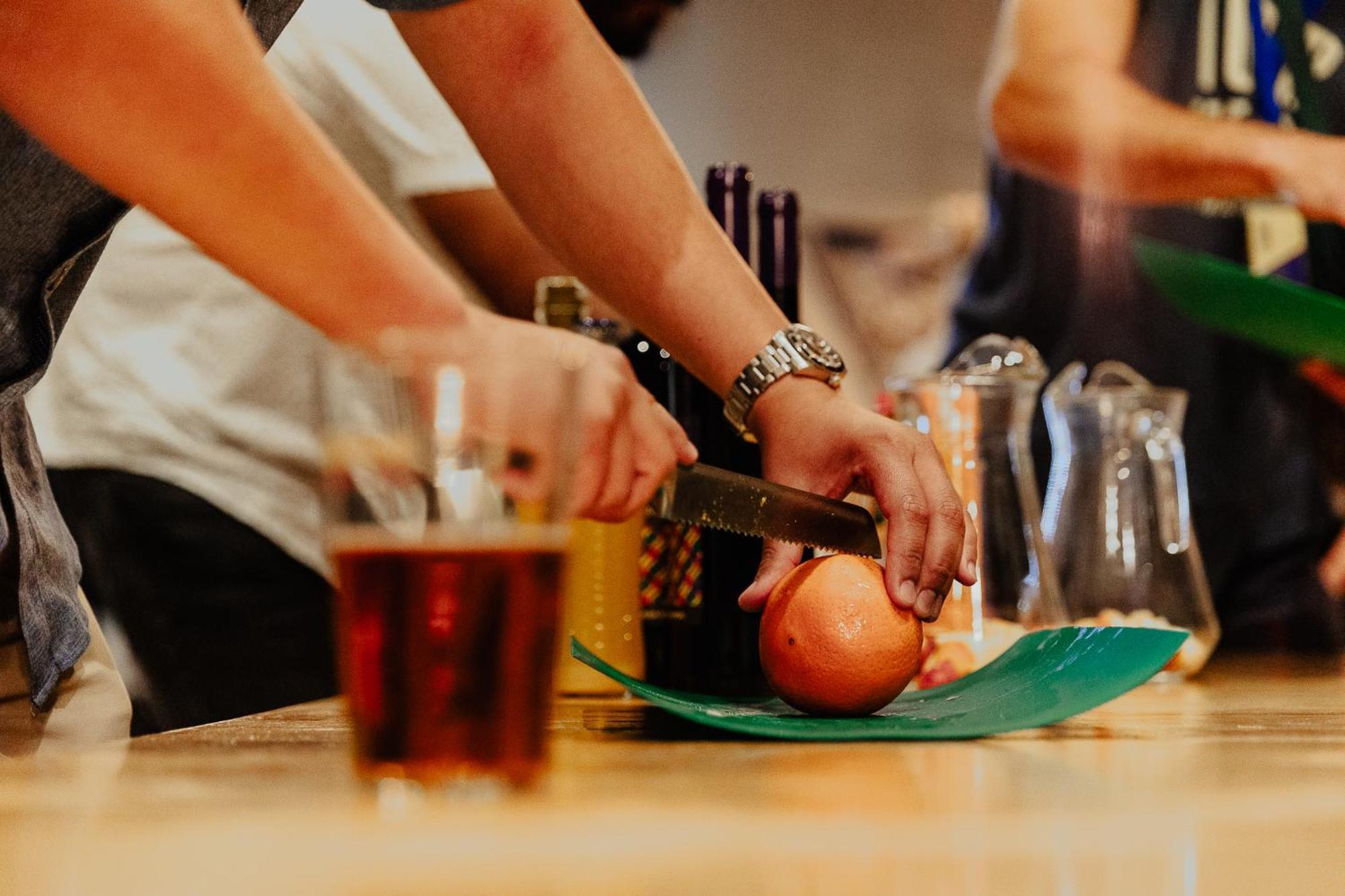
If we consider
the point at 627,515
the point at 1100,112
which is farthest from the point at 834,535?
the point at 1100,112

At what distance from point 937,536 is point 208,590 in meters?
0.97

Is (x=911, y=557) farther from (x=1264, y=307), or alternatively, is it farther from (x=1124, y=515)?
(x=1264, y=307)

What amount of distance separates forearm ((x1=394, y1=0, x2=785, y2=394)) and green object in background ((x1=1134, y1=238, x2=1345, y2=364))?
2.13 ft

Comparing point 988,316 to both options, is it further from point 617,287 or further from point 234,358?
point 617,287

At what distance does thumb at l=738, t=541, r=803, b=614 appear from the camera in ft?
2.83

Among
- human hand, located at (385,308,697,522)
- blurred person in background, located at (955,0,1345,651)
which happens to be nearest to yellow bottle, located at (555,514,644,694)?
human hand, located at (385,308,697,522)

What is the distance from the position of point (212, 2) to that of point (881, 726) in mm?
438

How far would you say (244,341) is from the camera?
5.00ft

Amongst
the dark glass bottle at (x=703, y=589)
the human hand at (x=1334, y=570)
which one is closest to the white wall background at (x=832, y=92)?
the human hand at (x=1334, y=570)

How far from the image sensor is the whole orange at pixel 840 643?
0.76m

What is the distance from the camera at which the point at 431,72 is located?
0.95 meters

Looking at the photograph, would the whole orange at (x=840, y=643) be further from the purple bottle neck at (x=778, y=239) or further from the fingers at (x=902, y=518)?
the purple bottle neck at (x=778, y=239)

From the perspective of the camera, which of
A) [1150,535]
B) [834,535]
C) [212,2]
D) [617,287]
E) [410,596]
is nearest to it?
[410,596]

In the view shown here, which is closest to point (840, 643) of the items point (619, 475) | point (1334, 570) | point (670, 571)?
point (619, 475)
